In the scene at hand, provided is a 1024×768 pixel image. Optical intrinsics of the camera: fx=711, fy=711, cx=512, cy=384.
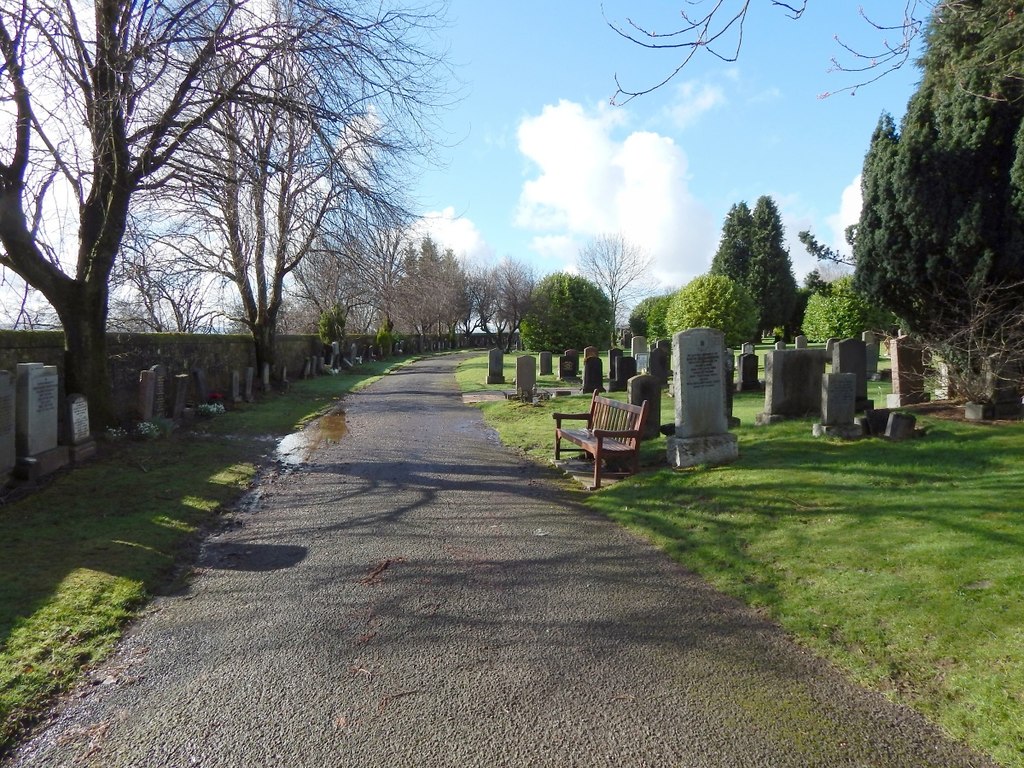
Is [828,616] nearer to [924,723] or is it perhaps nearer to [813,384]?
[924,723]

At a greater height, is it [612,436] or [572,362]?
[572,362]

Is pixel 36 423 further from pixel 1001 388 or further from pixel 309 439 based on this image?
pixel 1001 388

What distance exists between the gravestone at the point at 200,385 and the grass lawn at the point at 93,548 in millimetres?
4928

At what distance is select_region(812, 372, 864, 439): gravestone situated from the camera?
33.2 feet

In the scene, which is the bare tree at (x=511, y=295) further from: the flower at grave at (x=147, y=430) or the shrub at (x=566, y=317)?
the flower at grave at (x=147, y=430)

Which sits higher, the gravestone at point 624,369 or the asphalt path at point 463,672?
the gravestone at point 624,369

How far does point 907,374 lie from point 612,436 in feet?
25.1

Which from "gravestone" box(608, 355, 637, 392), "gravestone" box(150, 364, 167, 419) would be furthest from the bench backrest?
"gravestone" box(150, 364, 167, 419)

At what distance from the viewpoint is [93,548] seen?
6398mm

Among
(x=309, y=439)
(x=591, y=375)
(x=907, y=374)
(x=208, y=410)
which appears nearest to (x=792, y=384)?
(x=907, y=374)

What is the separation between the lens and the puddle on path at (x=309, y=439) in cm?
1196

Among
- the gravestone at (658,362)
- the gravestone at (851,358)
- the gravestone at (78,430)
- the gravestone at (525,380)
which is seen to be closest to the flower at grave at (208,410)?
the gravestone at (78,430)

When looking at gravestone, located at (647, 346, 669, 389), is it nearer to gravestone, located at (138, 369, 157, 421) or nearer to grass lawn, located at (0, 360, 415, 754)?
grass lawn, located at (0, 360, 415, 754)

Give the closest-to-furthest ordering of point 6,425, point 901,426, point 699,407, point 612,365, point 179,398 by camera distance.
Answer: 1. point 6,425
2. point 699,407
3. point 901,426
4. point 179,398
5. point 612,365
